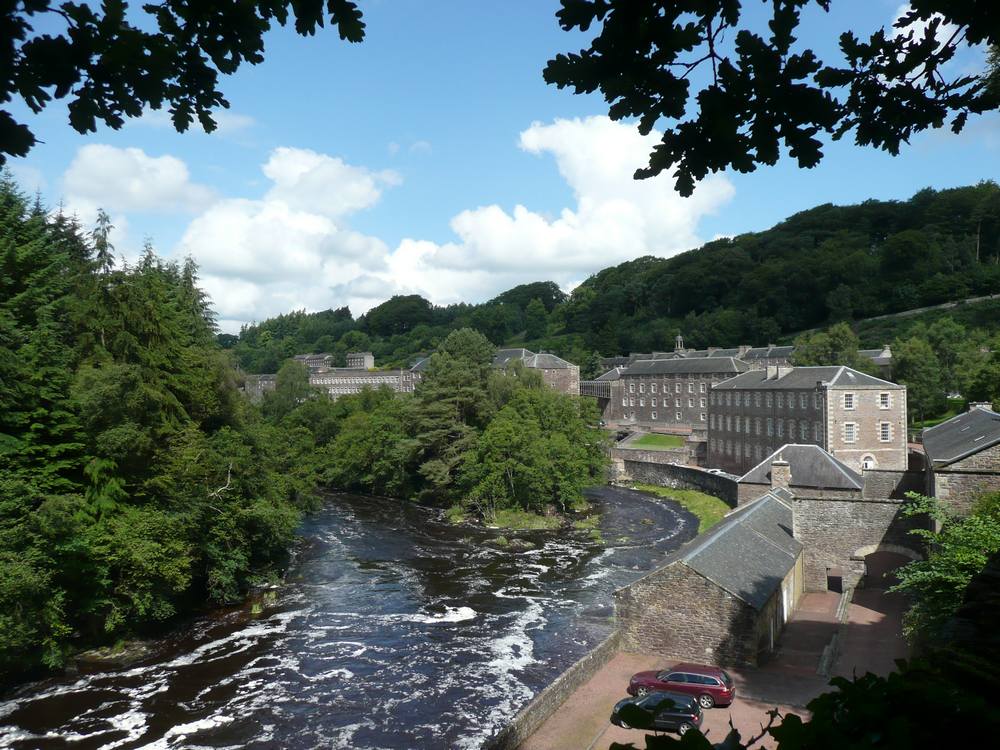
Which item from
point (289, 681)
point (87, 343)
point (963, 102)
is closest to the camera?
point (963, 102)

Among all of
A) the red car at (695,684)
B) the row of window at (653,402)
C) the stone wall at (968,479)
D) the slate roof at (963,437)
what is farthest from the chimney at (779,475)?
the row of window at (653,402)

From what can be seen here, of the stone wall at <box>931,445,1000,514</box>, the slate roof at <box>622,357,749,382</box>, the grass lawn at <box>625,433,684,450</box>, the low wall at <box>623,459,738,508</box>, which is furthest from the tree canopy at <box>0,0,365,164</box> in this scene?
the slate roof at <box>622,357,749,382</box>

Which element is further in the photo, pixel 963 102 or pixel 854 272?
pixel 854 272

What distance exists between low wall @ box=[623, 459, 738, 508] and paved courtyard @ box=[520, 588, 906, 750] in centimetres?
2115

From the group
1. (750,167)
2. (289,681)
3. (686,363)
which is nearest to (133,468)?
(289,681)

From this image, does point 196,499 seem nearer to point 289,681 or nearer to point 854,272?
point 289,681

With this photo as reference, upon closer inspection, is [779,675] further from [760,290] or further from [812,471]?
[760,290]

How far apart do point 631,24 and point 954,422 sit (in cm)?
3414

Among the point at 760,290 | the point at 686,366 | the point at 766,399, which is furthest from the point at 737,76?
the point at 760,290

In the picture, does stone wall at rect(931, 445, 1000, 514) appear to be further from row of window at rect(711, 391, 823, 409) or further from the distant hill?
the distant hill

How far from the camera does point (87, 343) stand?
27.1 metres

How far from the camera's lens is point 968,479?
66.3ft

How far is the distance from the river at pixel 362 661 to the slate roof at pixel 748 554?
15.2 ft

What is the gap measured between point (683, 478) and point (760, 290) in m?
59.0
